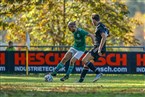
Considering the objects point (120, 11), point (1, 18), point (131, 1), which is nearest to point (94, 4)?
point (120, 11)

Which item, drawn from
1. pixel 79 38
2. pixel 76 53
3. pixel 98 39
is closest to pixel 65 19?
pixel 79 38

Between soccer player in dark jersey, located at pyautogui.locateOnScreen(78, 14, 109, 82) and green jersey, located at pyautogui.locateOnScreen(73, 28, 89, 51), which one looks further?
green jersey, located at pyautogui.locateOnScreen(73, 28, 89, 51)

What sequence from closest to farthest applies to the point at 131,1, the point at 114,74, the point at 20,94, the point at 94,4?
the point at 20,94 → the point at 114,74 → the point at 94,4 → the point at 131,1

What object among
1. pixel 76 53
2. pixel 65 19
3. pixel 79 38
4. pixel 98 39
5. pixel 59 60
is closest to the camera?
pixel 98 39

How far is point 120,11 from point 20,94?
26.6 meters

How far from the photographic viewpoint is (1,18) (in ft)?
107

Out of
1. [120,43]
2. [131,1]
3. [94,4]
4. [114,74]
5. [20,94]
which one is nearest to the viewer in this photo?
[20,94]

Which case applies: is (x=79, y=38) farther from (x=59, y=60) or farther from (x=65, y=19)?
(x=65, y=19)

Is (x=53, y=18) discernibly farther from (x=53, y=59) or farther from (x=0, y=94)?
(x=0, y=94)

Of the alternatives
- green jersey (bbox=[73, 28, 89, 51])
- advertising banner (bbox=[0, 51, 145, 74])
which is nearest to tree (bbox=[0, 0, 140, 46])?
advertising banner (bbox=[0, 51, 145, 74])

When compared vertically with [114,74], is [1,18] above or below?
above

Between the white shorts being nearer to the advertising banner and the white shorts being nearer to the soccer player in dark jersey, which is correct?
the soccer player in dark jersey

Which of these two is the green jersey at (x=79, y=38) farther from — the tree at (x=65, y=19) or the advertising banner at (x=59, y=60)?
the tree at (x=65, y=19)

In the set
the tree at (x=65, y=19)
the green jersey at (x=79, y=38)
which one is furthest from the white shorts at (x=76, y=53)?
the tree at (x=65, y=19)
